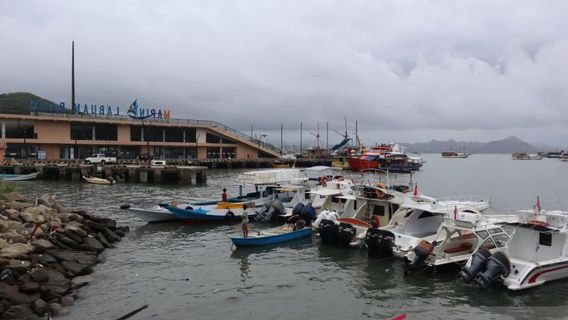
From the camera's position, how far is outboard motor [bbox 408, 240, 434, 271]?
59.8ft

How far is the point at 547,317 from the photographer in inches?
568

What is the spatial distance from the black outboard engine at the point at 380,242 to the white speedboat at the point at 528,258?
393 cm

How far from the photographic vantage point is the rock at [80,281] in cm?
1645

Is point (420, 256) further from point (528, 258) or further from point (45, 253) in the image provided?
point (45, 253)

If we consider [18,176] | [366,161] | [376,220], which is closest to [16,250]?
[376,220]

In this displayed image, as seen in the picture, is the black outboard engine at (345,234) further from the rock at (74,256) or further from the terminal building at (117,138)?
the terminal building at (117,138)

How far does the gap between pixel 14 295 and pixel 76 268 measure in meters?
3.96

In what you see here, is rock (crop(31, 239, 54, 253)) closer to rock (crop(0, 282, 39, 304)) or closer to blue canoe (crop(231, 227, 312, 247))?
rock (crop(0, 282, 39, 304))

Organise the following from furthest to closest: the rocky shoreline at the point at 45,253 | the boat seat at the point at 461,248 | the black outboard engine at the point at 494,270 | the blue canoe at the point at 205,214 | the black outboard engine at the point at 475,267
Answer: the blue canoe at the point at 205,214 < the boat seat at the point at 461,248 < the black outboard engine at the point at 475,267 < the black outboard engine at the point at 494,270 < the rocky shoreline at the point at 45,253

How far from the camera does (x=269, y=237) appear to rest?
910 inches

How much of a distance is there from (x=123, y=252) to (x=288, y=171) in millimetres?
16307

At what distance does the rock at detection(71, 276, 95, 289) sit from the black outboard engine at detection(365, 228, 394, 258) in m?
12.0

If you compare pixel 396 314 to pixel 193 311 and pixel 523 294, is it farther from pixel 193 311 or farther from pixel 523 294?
pixel 193 311

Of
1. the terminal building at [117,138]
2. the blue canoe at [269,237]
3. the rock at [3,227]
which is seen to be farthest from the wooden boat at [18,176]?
the blue canoe at [269,237]
